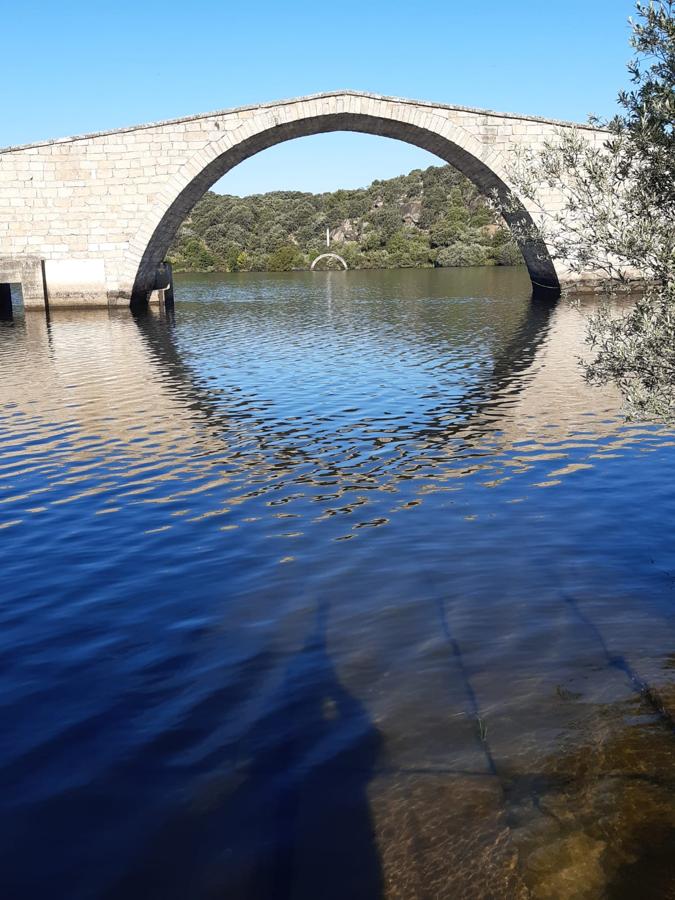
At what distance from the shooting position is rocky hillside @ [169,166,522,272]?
8481 cm

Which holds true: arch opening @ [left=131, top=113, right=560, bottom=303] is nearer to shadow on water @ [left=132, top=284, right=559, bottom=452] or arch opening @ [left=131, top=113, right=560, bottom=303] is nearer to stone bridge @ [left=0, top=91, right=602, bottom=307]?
stone bridge @ [left=0, top=91, right=602, bottom=307]

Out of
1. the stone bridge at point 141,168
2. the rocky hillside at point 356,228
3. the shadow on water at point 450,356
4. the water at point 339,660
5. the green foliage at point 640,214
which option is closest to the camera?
the water at point 339,660

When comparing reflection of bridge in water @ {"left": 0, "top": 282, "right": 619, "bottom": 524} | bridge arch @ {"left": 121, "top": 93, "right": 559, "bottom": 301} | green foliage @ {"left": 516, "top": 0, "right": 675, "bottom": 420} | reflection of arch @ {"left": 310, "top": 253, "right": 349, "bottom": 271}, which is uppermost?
bridge arch @ {"left": 121, "top": 93, "right": 559, "bottom": 301}

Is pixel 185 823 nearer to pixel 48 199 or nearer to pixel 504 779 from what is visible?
pixel 504 779

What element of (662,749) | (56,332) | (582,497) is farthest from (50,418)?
(56,332)

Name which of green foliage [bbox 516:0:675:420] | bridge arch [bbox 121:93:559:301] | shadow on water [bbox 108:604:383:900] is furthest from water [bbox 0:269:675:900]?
bridge arch [bbox 121:93:559:301]

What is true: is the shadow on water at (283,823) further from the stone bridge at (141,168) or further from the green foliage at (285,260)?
the green foliage at (285,260)

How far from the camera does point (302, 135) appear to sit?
3450cm

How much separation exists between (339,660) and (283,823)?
1554 mm

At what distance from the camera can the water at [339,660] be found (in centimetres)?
347

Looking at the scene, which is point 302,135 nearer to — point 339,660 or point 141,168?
point 141,168

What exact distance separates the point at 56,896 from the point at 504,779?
2.13 m

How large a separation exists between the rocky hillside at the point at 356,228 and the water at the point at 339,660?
2664 inches

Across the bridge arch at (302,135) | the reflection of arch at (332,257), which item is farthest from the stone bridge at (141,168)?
the reflection of arch at (332,257)
